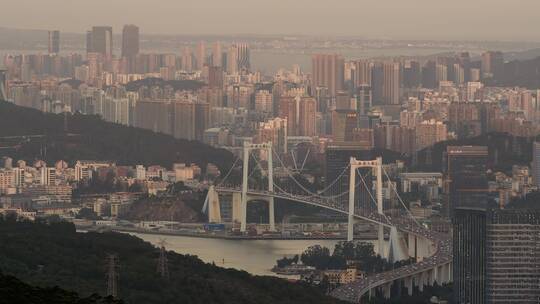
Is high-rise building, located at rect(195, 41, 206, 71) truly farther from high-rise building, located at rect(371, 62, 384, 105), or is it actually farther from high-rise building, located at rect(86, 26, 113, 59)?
high-rise building, located at rect(371, 62, 384, 105)

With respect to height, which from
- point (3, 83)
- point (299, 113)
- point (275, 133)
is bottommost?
point (275, 133)

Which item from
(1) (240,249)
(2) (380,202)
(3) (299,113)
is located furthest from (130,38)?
(1) (240,249)

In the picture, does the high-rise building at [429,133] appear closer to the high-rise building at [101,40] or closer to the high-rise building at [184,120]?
the high-rise building at [184,120]

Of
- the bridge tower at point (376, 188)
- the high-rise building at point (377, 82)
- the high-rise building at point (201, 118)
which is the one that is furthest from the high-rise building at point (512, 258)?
the high-rise building at point (377, 82)

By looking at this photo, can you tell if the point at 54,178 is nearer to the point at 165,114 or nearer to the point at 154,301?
the point at 165,114

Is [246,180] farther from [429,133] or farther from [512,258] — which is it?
[512,258]

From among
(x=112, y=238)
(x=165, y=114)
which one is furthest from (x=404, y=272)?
(x=165, y=114)

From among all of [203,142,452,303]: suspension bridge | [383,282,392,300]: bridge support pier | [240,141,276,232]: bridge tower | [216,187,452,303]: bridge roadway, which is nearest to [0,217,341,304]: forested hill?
[216,187,452,303]: bridge roadway

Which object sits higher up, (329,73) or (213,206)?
(329,73)
